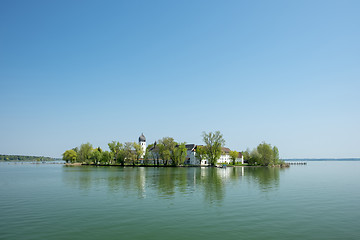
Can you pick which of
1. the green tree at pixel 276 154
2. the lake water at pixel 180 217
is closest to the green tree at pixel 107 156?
the green tree at pixel 276 154

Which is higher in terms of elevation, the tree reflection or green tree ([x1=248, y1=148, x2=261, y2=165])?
green tree ([x1=248, y1=148, x2=261, y2=165])

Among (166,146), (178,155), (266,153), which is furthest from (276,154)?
(166,146)

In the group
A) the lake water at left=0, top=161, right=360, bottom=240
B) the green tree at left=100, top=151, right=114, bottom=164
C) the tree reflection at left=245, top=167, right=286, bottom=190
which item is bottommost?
the tree reflection at left=245, top=167, right=286, bottom=190

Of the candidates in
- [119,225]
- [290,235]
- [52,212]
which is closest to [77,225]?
[119,225]

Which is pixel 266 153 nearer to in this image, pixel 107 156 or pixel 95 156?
pixel 107 156

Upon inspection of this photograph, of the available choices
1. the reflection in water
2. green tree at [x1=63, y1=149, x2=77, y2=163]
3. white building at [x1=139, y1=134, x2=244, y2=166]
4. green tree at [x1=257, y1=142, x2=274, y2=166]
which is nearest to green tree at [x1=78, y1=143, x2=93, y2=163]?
green tree at [x1=63, y1=149, x2=77, y2=163]

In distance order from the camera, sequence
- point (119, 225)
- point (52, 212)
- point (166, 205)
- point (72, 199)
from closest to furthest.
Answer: point (119, 225), point (52, 212), point (166, 205), point (72, 199)

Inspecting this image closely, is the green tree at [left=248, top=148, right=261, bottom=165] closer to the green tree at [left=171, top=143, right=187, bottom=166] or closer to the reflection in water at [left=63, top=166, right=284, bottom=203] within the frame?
the green tree at [left=171, top=143, right=187, bottom=166]

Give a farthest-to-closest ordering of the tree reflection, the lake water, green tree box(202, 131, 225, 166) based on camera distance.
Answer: green tree box(202, 131, 225, 166) → the tree reflection → the lake water

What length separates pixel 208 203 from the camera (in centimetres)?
2791

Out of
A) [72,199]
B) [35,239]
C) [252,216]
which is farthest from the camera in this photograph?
[72,199]

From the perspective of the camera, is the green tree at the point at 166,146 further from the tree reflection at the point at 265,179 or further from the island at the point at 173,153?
the tree reflection at the point at 265,179

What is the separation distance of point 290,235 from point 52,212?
2140 centimetres

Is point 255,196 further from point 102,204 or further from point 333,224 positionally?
point 102,204
